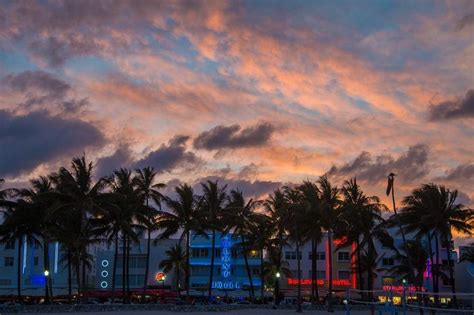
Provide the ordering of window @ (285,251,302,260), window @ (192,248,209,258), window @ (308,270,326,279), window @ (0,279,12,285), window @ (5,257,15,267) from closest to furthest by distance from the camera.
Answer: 1. window @ (0,279,12,285)
2. window @ (285,251,302,260)
3. window @ (308,270,326,279)
4. window @ (5,257,15,267)
5. window @ (192,248,209,258)

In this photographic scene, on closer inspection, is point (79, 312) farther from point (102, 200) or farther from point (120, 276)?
point (120, 276)

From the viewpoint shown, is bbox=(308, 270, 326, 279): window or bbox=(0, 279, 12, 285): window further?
bbox=(308, 270, 326, 279): window

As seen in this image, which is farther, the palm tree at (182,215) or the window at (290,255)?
the window at (290,255)

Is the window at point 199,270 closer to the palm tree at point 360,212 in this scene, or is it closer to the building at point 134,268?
the building at point 134,268

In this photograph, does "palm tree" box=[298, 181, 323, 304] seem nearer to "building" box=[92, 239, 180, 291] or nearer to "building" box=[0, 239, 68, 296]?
"building" box=[92, 239, 180, 291]

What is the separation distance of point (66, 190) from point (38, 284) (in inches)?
1780

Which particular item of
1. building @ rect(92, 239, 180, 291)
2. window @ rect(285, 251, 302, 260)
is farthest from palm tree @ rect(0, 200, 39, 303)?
window @ rect(285, 251, 302, 260)

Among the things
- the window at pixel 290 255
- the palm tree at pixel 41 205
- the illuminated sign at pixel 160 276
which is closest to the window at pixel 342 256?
the window at pixel 290 255

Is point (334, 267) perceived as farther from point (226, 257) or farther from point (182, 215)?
point (182, 215)

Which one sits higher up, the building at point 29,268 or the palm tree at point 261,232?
the palm tree at point 261,232

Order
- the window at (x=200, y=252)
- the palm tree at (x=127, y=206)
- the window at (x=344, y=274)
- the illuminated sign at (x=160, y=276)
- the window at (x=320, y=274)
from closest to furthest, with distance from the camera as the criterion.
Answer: the palm tree at (x=127, y=206)
the illuminated sign at (x=160, y=276)
the window at (x=344, y=274)
the window at (x=320, y=274)
the window at (x=200, y=252)

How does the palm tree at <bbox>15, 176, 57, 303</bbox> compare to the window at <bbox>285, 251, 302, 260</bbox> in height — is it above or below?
above

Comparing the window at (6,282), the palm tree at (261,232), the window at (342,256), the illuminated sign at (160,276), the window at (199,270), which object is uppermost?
the palm tree at (261,232)

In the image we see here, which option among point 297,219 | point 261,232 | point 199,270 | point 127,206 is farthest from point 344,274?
point 127,206
